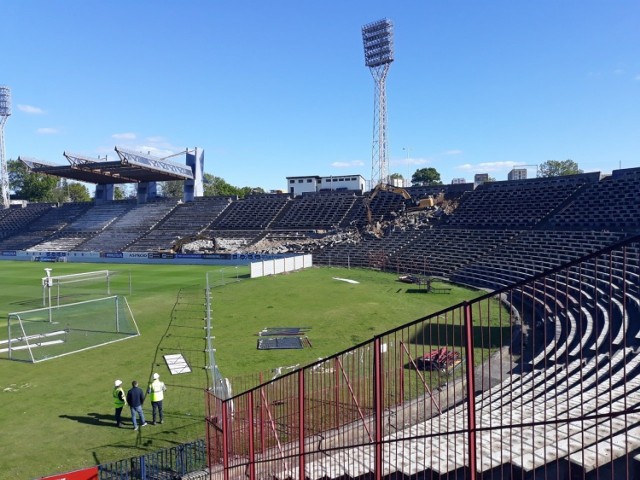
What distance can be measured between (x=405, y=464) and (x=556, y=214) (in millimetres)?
43889

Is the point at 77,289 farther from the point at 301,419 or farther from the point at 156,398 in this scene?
the point at 301,419

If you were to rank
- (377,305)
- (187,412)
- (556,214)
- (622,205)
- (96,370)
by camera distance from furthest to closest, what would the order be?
(556,214) → (622,205) → (377,305) → (96,370) → (187,412)

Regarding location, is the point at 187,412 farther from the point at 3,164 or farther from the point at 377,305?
the point at 3,164

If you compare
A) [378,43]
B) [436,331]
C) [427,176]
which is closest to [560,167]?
[427,176]

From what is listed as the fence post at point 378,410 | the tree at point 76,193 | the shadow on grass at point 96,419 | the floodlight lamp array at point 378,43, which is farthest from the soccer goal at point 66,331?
the tree at point 76,193

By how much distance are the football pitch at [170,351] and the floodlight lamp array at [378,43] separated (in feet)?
134

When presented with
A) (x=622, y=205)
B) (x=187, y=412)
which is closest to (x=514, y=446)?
(x=187, y=412)

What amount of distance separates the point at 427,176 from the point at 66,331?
118134 millimetres

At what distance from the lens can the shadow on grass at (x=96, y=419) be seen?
13.0 m

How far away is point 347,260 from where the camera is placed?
49.6m

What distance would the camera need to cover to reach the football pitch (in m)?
11.9

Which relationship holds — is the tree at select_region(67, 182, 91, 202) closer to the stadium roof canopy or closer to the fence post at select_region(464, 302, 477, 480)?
the stadium roof canopy

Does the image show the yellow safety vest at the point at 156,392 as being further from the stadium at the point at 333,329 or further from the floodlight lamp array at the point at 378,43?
the floodlight lamp array at the point at 378,43

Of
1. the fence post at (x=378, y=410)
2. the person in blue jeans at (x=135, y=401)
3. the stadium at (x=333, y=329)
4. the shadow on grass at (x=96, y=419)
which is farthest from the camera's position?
the shadow on grass at (x=96, y=419)
